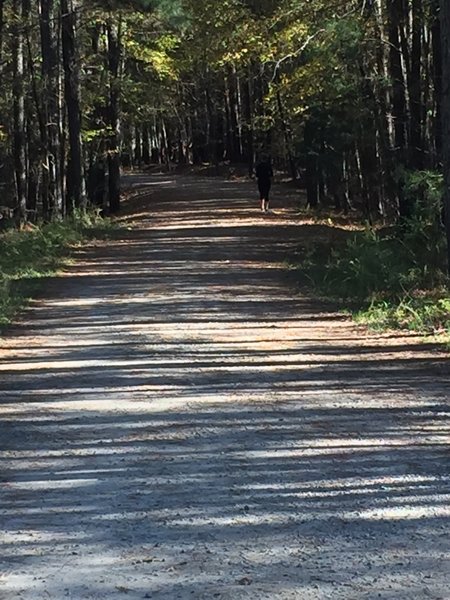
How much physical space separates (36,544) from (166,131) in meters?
71.8

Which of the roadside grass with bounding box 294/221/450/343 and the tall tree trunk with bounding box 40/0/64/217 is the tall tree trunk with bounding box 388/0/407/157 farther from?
the tall tree trunk with bounding box 40/0/64/217

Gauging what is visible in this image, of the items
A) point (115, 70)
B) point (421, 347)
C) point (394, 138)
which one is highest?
point (115, 70)

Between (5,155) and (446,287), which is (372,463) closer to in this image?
(446,287)

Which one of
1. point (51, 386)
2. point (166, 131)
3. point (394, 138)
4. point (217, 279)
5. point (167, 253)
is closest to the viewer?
point (51, 386)

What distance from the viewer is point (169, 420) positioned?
284 inches

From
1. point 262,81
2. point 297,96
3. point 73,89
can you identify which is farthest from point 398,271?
point 262,81

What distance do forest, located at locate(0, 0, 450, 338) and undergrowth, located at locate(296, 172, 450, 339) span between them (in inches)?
2.1

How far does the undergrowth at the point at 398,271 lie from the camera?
37.9ft

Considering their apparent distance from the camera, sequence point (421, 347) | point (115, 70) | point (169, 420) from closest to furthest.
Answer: point (169, 420) → point (421, 347) → point (115, 70)

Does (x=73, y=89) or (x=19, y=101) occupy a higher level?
(x=19, y=101)

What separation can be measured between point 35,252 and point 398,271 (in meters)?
8.47

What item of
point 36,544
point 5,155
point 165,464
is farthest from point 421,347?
point 5,155

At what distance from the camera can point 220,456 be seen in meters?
6.23

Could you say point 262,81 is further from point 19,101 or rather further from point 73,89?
point 73,89
